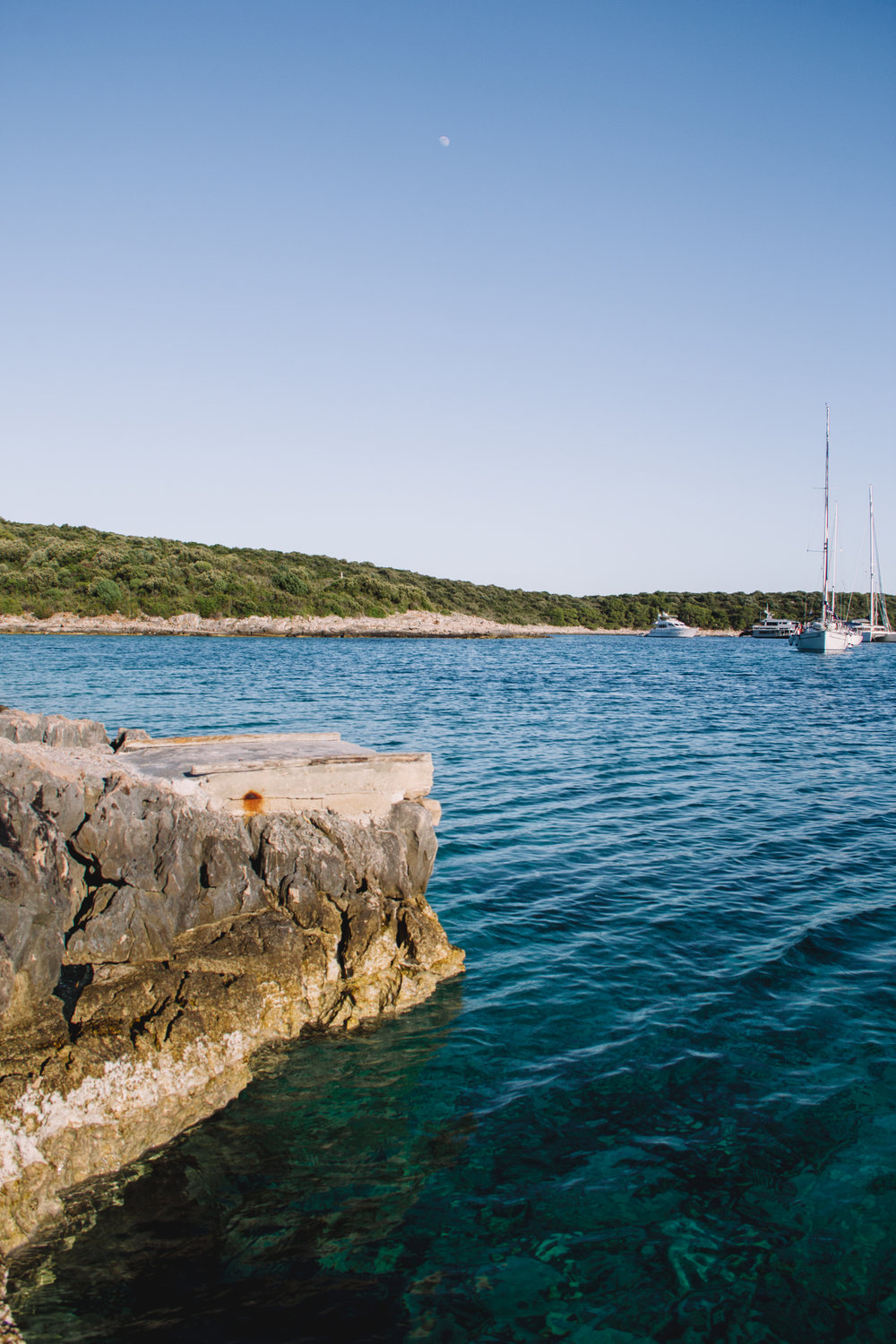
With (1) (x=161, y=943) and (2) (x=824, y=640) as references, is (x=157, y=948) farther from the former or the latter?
(2) (x=824, y=640)

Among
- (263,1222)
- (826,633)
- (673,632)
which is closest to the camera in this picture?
(263,1222)

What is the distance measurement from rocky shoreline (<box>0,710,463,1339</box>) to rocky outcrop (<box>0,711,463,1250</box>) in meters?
0.01

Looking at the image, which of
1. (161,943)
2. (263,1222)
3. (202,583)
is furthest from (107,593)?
(263,1222)

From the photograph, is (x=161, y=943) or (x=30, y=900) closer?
(x=30, y=900)

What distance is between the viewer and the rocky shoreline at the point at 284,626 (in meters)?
77.4

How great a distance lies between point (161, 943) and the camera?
7090mm

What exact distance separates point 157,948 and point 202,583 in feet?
308

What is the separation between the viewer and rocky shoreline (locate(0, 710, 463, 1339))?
5605 mm

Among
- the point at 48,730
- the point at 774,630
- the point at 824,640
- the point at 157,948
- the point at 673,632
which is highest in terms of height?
the point at 774,630

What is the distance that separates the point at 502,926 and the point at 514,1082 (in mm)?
3151

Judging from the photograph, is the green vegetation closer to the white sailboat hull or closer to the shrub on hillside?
the shrub on hillside

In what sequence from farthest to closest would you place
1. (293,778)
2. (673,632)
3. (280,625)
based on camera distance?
(673,632), (280,625), (293,778)

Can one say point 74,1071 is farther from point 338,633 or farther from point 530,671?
point 338,633

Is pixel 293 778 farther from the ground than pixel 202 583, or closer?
closer
